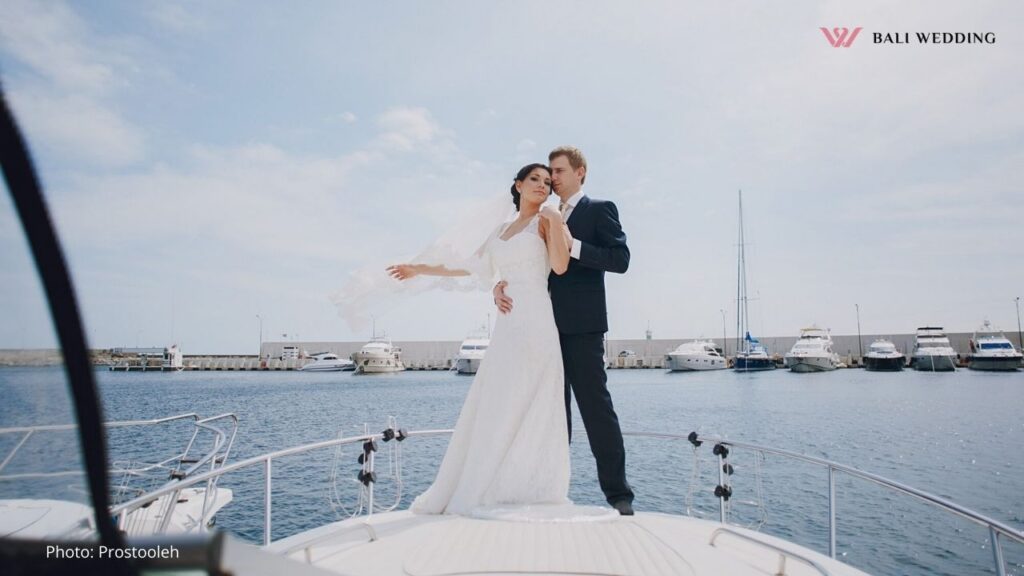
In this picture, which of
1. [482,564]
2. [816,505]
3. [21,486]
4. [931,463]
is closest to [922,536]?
[816,505]

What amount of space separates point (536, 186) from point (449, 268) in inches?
31.6

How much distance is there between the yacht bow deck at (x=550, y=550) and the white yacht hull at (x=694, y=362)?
2295 inches

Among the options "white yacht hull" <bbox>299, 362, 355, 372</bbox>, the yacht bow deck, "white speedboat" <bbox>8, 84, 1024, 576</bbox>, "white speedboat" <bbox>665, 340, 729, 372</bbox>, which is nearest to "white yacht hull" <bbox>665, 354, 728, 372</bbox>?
"white speedboat" <bbox>665, 340, 729, 372</bbox>

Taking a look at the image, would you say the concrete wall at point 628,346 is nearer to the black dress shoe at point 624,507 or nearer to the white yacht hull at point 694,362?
the white yacht hull at point 694,362

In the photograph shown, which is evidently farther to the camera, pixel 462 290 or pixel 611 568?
pixel 462 290

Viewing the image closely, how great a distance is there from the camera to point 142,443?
704 inches

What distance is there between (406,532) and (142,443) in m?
19.0

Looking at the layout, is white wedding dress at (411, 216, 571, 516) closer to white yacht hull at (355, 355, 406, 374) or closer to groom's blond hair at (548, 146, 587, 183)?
groom's blond hair at (548, 146, 587, 183)

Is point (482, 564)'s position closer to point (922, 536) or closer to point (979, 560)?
point (979, 560)

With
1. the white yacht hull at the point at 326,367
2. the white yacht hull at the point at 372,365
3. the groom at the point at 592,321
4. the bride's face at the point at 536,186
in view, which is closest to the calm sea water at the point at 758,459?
the groom at the point at 592,321

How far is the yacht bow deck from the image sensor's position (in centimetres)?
219

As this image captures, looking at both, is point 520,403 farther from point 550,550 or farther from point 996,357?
point 996,357

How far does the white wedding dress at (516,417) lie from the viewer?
3229 millimetres

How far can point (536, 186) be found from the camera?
359 centimetres
